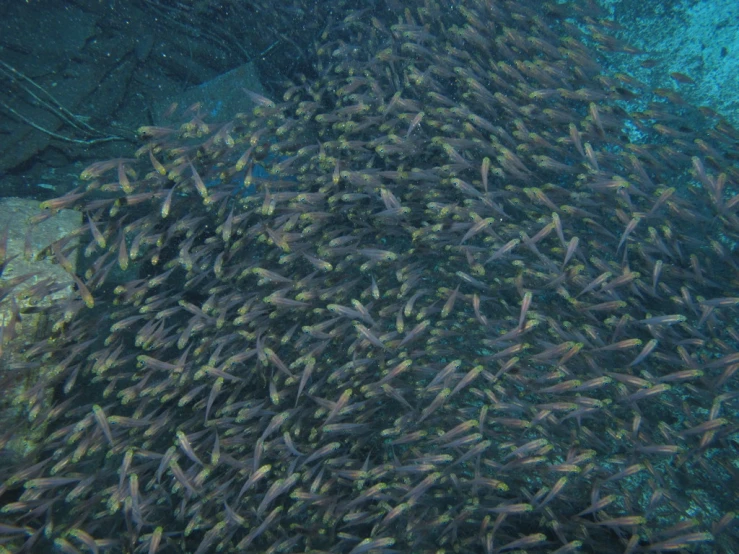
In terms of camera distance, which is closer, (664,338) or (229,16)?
(664,338)

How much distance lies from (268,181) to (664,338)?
4335mm

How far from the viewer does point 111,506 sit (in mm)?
3582

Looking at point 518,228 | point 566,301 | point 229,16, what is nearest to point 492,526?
point 566,301

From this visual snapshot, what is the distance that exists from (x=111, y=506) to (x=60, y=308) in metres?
2.17

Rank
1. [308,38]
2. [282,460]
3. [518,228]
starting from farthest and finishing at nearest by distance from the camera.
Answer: [308,38] → [518,228] → [282,460]

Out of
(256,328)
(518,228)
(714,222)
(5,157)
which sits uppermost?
(714,222)

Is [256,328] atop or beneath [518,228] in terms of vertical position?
beneath

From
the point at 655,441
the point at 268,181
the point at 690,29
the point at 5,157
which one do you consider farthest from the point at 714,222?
the point at 5,157

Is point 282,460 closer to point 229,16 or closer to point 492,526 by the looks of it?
point 492,526

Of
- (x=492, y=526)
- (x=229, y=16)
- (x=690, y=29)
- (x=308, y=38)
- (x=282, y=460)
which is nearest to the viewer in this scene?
(x=492, y=526)

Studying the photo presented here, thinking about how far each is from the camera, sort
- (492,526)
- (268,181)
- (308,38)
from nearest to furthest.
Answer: (492,526)
(268,181)
(308,38)

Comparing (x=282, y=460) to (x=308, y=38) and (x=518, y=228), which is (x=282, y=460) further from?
(x=308, y=38)

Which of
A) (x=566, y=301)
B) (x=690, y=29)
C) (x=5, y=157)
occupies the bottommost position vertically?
(x=5, y=157)

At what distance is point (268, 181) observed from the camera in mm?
4738
